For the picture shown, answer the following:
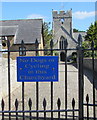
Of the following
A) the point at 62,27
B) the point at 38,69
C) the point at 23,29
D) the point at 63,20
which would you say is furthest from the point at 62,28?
the point at 38,69

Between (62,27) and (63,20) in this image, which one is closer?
(62,27)

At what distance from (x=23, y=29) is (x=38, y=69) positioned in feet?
102

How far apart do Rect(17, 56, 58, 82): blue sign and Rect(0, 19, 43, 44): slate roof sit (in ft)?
90.5

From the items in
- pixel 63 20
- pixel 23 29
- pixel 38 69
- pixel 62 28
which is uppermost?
pixel 63 20

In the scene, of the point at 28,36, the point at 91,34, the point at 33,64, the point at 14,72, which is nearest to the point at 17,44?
the point at 28,36

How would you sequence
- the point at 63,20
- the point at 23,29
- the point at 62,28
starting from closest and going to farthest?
1. the point at 23,29
2. the point at 62,28
3. the point at 63,20

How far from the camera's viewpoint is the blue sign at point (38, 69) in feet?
12.5

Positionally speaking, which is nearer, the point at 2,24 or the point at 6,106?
the point at 6,106

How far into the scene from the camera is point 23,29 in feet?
112

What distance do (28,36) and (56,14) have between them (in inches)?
1130

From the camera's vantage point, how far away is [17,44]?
32094 mm

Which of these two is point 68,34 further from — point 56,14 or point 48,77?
point 48,77

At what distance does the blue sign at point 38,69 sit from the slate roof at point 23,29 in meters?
27.6

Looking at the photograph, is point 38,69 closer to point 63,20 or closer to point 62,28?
point 62,28
